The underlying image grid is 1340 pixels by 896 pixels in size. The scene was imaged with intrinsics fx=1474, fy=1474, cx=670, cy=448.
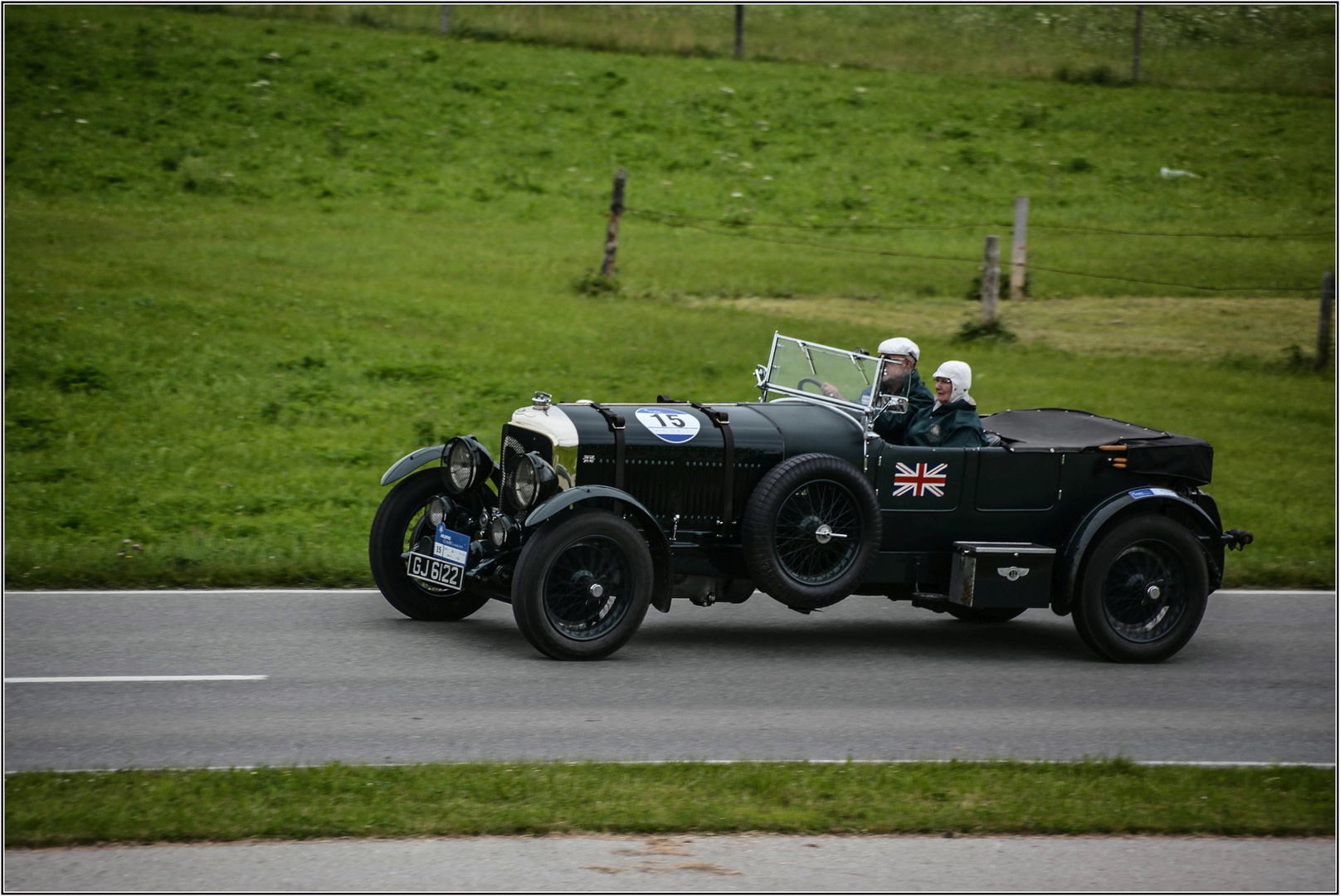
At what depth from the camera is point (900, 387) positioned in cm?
905

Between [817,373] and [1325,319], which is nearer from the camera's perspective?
[817,373]

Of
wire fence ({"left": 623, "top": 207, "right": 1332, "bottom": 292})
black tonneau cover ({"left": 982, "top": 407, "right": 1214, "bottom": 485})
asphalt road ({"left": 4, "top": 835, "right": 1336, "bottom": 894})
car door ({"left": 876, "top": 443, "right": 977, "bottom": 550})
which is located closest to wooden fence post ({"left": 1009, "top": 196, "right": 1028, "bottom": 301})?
wire fence ({"left": 623, "top": 207, "right": 1332, "bottom": 292})

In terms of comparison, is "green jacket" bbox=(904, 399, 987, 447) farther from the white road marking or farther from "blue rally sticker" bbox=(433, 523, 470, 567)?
the white road marking

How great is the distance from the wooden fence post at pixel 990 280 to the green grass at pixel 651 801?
13504mm

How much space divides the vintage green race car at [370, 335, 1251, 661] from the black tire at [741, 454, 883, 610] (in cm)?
1

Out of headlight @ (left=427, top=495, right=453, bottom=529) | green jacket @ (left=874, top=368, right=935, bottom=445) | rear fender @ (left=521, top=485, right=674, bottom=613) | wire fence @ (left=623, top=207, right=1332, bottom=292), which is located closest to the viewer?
rear fender @ (left=521, top=485, right=674, bottom=613)

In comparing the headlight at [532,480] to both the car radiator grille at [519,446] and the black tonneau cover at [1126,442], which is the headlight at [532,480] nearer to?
the car radiator grille at [519,446]

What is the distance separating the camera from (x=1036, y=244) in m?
25.0

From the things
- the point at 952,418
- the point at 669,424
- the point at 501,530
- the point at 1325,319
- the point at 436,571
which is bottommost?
the point at 436,571

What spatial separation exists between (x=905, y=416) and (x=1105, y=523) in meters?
1.35

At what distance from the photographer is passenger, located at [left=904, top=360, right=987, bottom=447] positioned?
887 centimetres

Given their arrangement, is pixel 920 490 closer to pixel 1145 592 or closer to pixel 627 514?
pixel 1145 592

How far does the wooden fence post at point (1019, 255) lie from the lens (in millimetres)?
20344

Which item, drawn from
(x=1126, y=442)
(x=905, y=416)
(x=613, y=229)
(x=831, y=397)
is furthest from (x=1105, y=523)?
(x=613, y=229)
